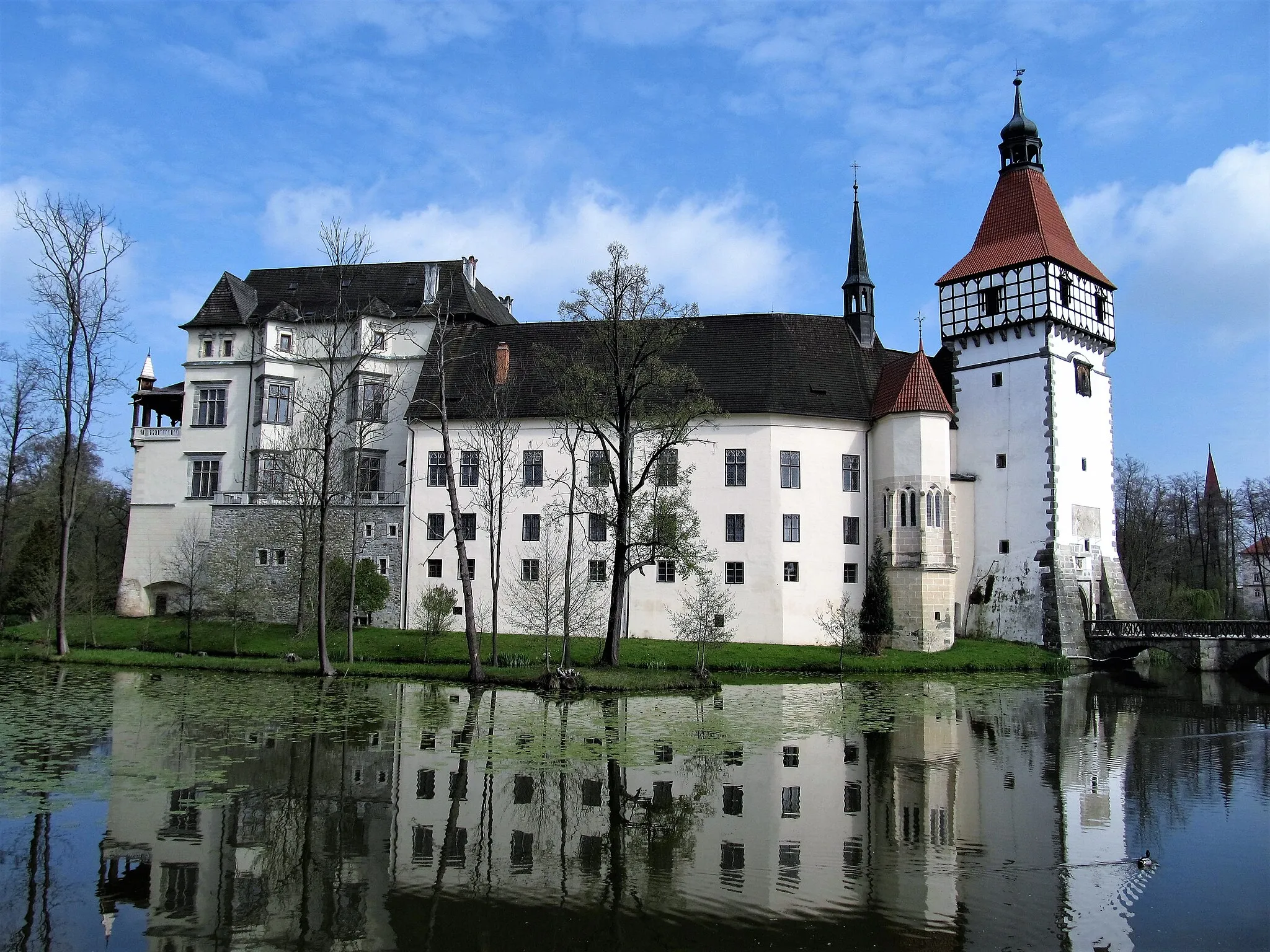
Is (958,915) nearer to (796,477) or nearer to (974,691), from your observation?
(974,691)

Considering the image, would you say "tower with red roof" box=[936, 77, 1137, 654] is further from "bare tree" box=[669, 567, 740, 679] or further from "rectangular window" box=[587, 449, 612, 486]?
"rectangular window" box=[587, 449, 612, 486]

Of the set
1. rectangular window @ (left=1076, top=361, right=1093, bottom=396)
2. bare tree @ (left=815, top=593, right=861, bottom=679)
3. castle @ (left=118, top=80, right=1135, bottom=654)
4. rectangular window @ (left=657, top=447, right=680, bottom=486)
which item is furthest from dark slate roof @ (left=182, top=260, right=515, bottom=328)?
rectangular window @ (left=1076, top=361, right=1093, bottom=396)

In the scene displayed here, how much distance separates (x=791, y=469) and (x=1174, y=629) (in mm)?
16093

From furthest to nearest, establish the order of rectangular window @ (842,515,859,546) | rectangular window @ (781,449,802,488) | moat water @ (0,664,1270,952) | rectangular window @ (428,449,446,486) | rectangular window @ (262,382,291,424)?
rectangular window @ (262,382,291,424), rectangular window @ (428,449,446,486), rectangular window @ (842,515,859,546), rectangular window @ (781,449,802,488), moat water @ (0,664,1270,952)

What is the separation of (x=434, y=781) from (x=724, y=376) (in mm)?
27357

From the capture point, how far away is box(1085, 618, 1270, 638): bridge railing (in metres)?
35.7

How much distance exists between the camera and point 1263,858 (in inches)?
443

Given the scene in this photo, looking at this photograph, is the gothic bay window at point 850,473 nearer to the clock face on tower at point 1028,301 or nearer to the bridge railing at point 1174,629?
the clock face on tower at point 1028,301

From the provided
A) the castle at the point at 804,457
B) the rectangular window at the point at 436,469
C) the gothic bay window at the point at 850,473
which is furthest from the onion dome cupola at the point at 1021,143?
the rectangular window at the point at 436,469

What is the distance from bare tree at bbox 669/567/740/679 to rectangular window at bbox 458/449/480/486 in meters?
10.0

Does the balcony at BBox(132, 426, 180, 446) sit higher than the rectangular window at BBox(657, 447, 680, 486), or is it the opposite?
the balcony at BBox(132, 426, 180, 446)

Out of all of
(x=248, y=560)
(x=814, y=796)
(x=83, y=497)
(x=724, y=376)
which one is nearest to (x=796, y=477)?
(x=724, y=376)

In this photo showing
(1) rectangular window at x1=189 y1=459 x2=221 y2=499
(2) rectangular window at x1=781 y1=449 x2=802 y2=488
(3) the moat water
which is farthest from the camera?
(1) rectangular window at x1=189 y1=459 x2=221 y2=499

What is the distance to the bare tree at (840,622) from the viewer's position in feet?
113
